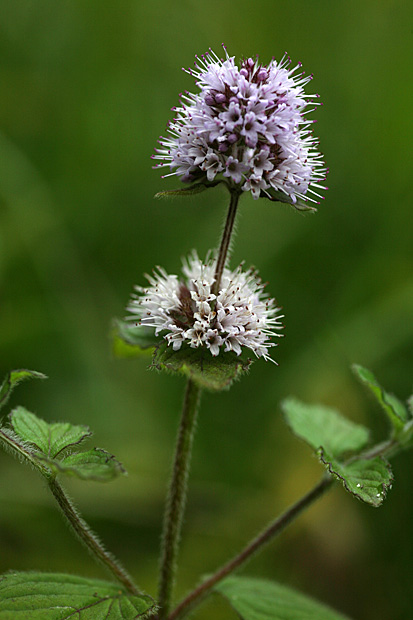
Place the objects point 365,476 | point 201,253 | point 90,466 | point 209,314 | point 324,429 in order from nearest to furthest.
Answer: point 90,466 → point 209,314 → point 365,476 → point 324,429 → point 201,253

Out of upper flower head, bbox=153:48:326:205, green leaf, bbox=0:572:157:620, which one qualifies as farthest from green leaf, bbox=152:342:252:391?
green leaf, bbox=0:572:157:620

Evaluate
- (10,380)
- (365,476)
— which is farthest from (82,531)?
(365,476)

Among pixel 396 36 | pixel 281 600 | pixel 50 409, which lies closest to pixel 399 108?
pixel 396 36

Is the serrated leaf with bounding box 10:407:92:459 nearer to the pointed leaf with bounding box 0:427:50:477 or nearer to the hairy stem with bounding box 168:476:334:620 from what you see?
the pointed leaf with bounding box 0:427:50:477

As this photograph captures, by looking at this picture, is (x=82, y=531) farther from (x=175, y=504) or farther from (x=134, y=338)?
(x=134, y=338)

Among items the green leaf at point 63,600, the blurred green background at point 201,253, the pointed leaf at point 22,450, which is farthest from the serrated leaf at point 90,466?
the blurred green background at point 201,253

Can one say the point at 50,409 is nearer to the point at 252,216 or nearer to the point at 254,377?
the point at 254,377

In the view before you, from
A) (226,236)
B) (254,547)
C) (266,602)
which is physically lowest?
(266,602)
